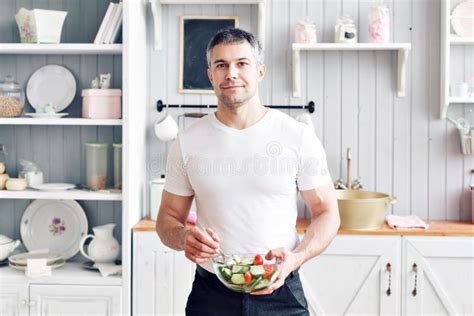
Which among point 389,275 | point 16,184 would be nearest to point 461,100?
point 389,275

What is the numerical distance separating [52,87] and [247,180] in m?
1.80

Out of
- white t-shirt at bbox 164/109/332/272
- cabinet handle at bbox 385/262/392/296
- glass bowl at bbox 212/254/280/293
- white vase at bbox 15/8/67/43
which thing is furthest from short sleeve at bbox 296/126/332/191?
white vase at bbox 15/8/67/43

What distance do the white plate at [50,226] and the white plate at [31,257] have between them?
10 cm

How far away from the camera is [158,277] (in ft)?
10.1

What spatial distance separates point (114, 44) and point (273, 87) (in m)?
0.83

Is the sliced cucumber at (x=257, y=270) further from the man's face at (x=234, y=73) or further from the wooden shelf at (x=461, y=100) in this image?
the wooden shelf at (x=461, y=100)

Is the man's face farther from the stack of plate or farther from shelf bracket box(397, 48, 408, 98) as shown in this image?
the stack of plate

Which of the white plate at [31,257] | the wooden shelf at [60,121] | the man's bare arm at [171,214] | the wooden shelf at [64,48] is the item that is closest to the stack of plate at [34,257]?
the white plate at [31,257]

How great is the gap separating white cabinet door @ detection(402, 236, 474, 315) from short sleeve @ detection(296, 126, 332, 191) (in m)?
1.14

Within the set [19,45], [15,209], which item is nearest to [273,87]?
[19,45]

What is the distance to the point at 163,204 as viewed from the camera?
2.11 meters

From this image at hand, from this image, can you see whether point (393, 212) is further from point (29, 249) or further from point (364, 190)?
point (29, 249)

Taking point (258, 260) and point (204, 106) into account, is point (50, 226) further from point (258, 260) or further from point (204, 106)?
point (258, 260)

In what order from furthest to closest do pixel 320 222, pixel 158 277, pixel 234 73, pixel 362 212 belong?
pixel 158 277, pixel 362 212, pixel 320 222, pixel 234 73
